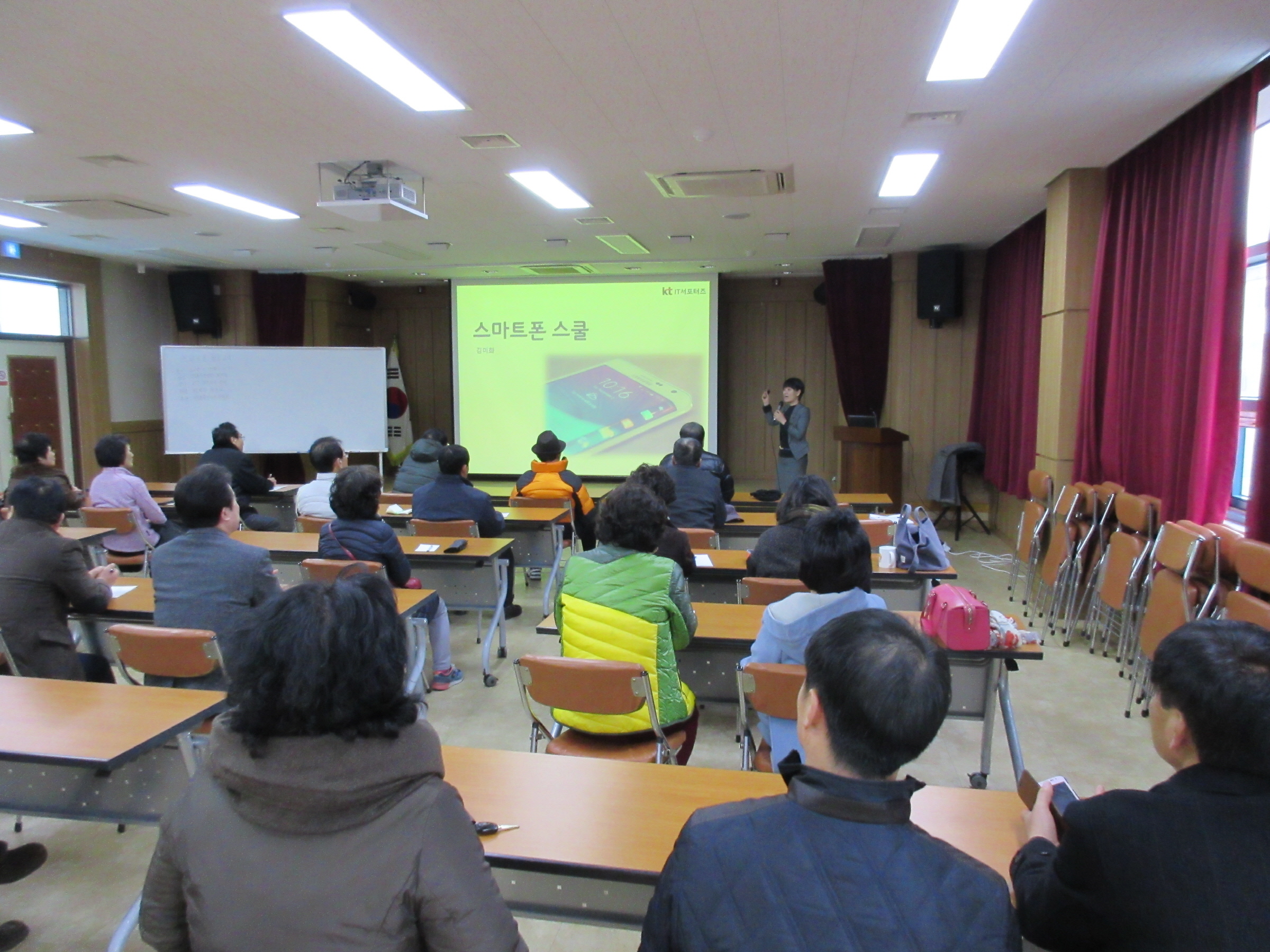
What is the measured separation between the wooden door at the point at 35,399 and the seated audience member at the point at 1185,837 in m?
9.71

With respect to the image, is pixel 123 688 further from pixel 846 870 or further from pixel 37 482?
pixel 846 870

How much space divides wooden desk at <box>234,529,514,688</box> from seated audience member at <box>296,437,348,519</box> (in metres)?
0.57

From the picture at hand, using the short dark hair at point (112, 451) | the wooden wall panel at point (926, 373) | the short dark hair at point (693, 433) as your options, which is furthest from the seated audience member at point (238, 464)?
the wooden wall panel at point (926, 373)

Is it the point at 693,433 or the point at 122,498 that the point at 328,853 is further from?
the point at 122,498

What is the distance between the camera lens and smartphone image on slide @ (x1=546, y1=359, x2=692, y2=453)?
→ 395 inches

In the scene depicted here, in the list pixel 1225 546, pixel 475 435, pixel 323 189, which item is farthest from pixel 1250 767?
pixel 475 435

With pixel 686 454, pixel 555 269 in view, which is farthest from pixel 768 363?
pixel 686 454

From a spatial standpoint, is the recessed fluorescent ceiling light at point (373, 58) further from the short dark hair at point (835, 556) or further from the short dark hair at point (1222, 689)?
the short dark hair at point (1222, 689)

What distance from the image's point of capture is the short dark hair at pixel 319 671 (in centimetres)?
105

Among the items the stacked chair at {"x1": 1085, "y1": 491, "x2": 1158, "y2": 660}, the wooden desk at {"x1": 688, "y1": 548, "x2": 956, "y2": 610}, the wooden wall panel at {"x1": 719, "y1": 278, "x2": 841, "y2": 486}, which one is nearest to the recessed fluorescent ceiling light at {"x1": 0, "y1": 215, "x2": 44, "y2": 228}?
the wooden desk at {"x1": 688, "y1": 548, "x2": 956, "y2": 610}

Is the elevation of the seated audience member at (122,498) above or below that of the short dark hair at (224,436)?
below

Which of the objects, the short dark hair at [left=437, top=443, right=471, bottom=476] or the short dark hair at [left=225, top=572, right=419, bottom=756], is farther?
the short dark hair at [left=437, top=443, right=471, bottom=476]

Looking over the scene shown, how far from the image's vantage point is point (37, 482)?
9.20 feet

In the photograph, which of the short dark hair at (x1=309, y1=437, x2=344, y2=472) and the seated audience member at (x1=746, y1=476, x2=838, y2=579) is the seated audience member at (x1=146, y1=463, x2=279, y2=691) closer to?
the seated audience member at (x1=746, y1=476, x2=838, y2=579)
